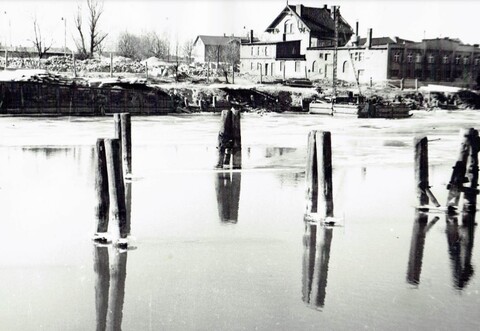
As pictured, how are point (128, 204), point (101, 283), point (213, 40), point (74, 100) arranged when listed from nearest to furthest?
1. point (101, 283)
2. point (128, 204)
3. point (74, 100)
4. point (213, 40)

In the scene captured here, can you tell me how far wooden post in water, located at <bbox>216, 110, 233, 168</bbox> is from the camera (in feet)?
53.4

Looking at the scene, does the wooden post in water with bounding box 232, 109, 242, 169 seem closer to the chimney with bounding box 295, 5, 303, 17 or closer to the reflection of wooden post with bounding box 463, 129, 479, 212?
the reflection of wooden post with bounding box 463, 129, 479, 212

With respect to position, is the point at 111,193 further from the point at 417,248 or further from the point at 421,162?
the point at 421,162

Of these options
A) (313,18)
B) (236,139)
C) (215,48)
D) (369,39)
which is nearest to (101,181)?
(236,139)

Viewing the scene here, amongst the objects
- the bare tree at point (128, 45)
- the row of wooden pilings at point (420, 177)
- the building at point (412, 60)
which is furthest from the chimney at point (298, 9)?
the row of wooden pilings at point (420, 177)

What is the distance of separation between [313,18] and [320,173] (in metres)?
72.3

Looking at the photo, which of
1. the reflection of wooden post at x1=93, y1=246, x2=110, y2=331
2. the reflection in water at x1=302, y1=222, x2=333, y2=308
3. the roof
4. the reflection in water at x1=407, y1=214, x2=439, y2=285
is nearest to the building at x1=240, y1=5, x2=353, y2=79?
the roof

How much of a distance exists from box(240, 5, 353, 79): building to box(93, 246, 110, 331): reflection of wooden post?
221 feet

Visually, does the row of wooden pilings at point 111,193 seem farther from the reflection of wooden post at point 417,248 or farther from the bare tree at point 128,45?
the bare tree at point 128,45

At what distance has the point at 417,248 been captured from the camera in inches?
395

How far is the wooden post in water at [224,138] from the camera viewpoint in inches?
641

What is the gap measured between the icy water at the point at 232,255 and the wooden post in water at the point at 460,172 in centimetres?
64

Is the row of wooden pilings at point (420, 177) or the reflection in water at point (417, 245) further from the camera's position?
the row of wooden pilings at point (420, 177)

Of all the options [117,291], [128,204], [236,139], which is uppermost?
[236,139]
